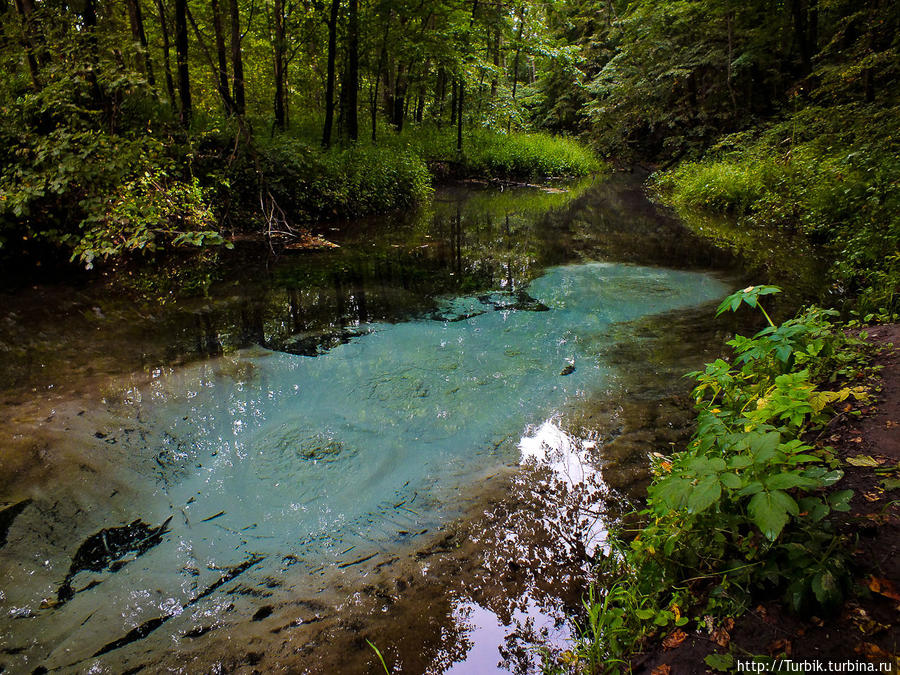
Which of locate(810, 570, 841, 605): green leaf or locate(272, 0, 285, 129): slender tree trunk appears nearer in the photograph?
locate(810, 570, 841, 605): green leaf

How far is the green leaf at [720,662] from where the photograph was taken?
1.40 m

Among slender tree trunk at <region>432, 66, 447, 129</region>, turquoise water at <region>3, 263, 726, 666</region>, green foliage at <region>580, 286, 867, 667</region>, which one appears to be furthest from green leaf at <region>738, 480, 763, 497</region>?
slender tree trunk at <region>432, 66, 447, 129</region>

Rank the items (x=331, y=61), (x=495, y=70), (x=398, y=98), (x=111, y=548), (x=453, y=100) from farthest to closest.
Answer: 1. (x=453, y=100)
2. (x=495, y=70)
3. (x=398, y=98)
4. (x=331, y=61)
5. (x=111, y=548)

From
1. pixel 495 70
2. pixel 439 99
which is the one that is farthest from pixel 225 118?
pixel 439 99

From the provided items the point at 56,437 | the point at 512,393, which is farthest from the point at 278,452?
the point at 512,393

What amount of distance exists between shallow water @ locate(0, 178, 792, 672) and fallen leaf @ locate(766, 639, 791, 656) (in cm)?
79

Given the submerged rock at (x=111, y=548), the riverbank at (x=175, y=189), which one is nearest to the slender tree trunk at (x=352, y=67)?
the riverbank at (x=175, y=189)

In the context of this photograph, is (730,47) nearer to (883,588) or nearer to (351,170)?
(351,170)

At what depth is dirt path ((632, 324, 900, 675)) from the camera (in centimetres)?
134

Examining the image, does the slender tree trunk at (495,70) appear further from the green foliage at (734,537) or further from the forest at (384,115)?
the green foliage at (734,537)

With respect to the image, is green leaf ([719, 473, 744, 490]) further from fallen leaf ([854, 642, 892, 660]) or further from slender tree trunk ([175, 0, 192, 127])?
slender tree trunk ([175, 0, 192, 127])

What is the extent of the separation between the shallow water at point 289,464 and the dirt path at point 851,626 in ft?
1.90

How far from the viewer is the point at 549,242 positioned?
925 cm

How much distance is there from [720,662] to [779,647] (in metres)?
0.18
